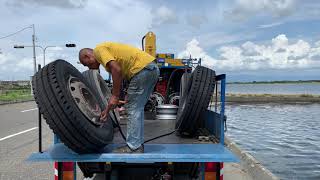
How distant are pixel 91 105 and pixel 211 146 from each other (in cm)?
162

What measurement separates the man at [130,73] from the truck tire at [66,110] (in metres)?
0.26

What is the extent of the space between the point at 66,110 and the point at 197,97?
1.82m

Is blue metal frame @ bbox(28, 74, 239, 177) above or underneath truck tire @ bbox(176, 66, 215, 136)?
underneath

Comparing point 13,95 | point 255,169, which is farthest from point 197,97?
point 13,95

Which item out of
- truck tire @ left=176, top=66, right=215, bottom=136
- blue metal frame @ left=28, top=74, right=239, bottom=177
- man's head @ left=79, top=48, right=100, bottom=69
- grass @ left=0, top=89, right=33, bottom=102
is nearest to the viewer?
blue metal frame @ left=28, top=74, right=239, bottom=177

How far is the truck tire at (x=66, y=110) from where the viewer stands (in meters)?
4.20

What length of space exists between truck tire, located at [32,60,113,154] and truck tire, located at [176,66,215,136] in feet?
3.98

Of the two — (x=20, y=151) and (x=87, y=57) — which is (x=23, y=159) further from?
(x=87, y=57)

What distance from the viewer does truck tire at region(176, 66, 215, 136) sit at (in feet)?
17.3

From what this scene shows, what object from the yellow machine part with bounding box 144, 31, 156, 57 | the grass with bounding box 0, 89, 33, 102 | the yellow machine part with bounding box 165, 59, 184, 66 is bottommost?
the grass with bounding box 0, 89, 33, 102

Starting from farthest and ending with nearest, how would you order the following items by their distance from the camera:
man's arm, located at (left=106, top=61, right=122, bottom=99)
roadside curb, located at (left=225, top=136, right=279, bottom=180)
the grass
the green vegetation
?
the green vegetation < the grass < roadside curb, located at (left=225, top=136, right=279, bottom=180) < man's arm, located at (left=106, top=61, right=122, bottom=99)

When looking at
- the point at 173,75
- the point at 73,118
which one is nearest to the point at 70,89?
the point at 73,118

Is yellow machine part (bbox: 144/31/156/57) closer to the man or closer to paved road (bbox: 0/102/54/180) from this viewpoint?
paved road (bbox: 0/102/54/180)

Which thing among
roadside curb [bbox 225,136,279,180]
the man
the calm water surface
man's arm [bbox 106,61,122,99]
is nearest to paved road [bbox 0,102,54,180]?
the man
